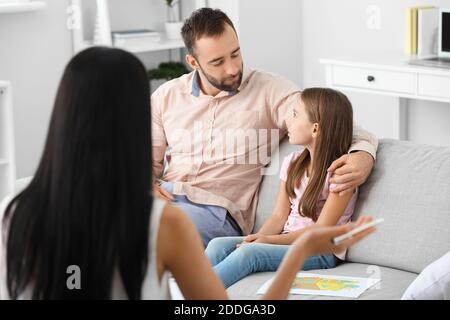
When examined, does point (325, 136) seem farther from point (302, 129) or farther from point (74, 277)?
point (74, 277)

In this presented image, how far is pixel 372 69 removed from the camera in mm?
4109

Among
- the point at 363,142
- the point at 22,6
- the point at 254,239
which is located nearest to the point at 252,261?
the point at 254,239

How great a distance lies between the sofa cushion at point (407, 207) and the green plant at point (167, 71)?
2.26 meters

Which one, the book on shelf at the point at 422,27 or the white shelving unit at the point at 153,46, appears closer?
the book on shelf at the point at 422,27

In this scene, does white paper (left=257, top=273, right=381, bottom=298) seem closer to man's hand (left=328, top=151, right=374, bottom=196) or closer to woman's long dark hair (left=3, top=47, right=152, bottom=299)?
man's hand (left=328, top=151, right=374, bottom=196)

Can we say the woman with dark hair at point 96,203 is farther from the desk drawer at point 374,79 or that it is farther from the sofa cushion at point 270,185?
the desk drawer at point 374,79

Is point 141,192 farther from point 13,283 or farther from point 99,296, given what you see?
point 13,283

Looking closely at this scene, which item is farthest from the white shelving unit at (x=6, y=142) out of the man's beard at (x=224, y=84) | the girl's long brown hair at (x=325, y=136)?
the girl's long brown hair at (x=325, y=136)

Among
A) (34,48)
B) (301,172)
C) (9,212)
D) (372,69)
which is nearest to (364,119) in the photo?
(372,69)

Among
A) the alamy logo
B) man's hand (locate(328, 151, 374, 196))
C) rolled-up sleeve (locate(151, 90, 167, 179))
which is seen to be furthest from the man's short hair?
the alamy logo

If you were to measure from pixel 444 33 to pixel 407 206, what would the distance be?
1.75m

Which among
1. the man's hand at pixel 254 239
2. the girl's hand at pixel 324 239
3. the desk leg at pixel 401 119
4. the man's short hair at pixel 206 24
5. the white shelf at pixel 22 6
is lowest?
the man's hand at pixel 254 239

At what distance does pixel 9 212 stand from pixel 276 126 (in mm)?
1511

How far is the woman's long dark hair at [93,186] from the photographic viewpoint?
1418mm
